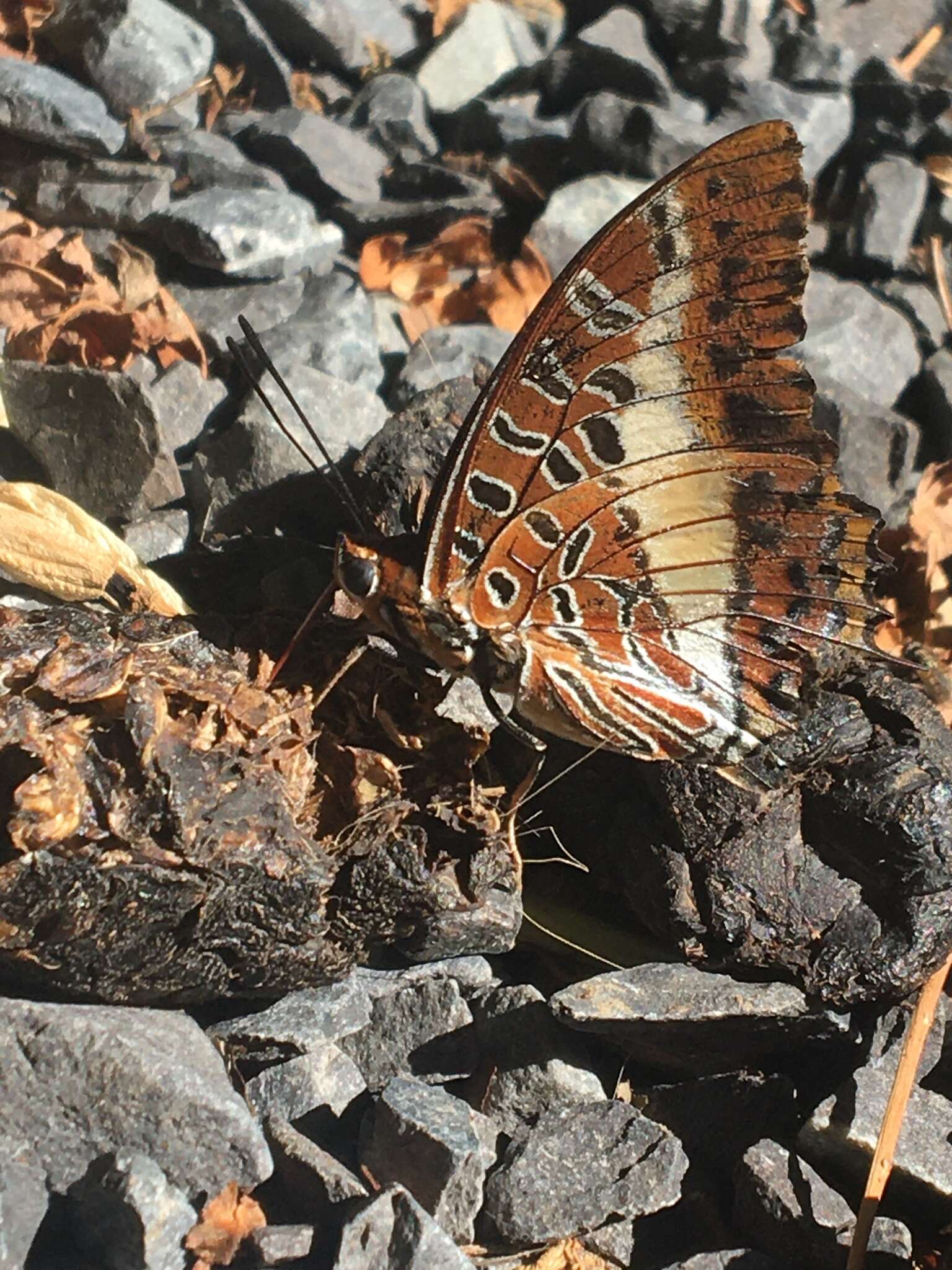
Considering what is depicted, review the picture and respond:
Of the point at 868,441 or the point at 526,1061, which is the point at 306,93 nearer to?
the point at 868,441

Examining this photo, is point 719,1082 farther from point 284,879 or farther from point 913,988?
point 284,879

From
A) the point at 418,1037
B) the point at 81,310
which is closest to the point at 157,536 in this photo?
the point at 81,310

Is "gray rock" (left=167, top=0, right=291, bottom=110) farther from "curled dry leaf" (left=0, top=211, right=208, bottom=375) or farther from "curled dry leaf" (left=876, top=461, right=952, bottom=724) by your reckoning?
"curled dry leaf" (left=876, top=461, right=952, bottom=724)

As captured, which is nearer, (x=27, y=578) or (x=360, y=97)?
(x=27, y=578)

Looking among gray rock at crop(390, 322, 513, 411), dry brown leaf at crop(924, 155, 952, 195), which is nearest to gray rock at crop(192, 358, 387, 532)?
gray rock at crop(390, 322, 513, 411)

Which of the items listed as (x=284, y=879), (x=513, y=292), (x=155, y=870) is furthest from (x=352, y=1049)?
(x=513, y=292)
